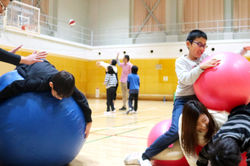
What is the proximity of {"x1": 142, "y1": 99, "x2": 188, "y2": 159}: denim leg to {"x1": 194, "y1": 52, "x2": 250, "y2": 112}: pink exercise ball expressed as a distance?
1.27ft

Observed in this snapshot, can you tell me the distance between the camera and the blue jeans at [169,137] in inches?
93.0

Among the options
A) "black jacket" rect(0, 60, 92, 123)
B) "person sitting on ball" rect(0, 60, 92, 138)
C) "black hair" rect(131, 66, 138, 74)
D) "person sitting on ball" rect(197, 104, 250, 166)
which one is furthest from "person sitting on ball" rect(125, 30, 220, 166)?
"black hair" rect(131, 66, 138, 74)

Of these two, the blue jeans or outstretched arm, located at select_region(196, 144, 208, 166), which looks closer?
outstretched arm, located at select_region(196, 144, 208, 166)

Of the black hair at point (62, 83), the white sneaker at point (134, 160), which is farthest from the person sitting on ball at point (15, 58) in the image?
the white sneaker at point (134, 160)

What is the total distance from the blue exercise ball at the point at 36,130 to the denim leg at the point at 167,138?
73 cm

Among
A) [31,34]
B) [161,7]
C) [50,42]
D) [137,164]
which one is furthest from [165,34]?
[137,164]

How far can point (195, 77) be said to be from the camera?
7.21ft

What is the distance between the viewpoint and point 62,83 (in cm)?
224

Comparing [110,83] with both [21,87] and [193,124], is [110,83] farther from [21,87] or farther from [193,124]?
[193,124]

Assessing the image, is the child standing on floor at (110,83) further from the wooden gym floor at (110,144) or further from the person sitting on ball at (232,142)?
the person sitting on ball at (232,142)

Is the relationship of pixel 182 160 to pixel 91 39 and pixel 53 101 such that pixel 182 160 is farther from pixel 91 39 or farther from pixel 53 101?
pixel 91 39

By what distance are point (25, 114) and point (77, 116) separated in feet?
1.53

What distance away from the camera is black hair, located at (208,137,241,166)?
1471mm

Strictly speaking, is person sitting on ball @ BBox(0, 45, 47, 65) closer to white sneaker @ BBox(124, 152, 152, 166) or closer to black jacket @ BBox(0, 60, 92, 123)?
black jacket @ BBox(0, 60, 92, 123)
